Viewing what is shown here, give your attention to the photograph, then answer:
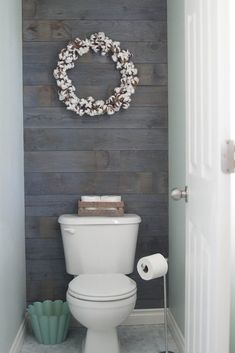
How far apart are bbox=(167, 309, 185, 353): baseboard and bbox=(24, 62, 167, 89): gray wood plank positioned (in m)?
1.51

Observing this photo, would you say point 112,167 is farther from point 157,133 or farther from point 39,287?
point 39,287

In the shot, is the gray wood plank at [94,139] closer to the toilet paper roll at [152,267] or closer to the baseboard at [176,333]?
the toilet paper roll at [152,267]

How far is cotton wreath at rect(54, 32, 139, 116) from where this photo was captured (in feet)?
9.15

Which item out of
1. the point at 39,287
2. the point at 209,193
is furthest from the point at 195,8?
the point at 39,287

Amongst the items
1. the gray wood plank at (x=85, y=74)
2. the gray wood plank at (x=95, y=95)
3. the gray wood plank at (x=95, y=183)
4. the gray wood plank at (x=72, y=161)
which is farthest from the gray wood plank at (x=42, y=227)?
the gray wood plank at (x=85, y=74)

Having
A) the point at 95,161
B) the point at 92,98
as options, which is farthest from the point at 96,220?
the point at 92,98

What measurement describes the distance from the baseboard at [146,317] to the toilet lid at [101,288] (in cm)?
56

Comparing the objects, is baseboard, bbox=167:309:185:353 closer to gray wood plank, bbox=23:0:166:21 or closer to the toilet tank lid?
the toilet tank lid

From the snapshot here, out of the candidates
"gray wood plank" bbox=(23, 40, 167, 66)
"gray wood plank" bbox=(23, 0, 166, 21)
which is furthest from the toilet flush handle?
"gray wood plank" bbox=(23, 0, 166, 21)

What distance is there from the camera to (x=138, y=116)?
9.55 feet

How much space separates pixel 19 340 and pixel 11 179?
A: 92 cm

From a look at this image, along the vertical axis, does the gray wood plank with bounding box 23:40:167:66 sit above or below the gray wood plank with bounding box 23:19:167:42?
below

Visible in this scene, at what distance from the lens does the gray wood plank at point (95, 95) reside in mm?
2863

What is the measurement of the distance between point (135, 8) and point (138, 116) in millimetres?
694
